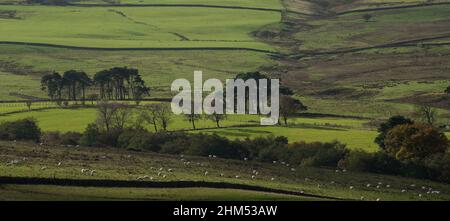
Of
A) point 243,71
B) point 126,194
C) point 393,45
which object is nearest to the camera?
point 126,194

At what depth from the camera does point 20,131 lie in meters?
87.6

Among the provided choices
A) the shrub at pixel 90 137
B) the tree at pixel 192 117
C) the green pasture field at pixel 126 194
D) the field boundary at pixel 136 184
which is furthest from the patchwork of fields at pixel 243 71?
the shrub at pixel 90 137

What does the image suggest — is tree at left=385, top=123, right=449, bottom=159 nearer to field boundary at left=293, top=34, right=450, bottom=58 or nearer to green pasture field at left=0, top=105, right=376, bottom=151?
green pasture field at left=0, top=105, right=376, bottom=151

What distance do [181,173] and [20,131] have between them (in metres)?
26.7

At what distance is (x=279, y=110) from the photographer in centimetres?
10775

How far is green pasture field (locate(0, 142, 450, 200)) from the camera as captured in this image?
57.9 meters

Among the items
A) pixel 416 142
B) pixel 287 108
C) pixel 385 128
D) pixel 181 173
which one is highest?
pixel 287 108

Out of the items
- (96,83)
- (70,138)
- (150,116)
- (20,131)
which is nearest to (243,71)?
(96,83)

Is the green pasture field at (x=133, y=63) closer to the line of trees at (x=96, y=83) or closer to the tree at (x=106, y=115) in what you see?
the line of trees at (x=96, y=83)

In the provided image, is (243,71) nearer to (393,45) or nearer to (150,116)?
(393,45)
